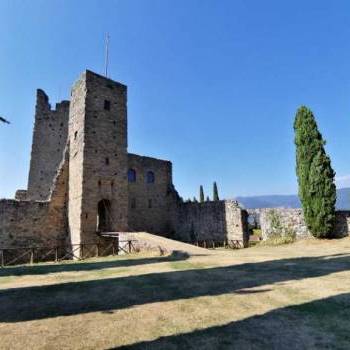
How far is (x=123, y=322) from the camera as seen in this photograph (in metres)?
5.59

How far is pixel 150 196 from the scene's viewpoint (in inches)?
1200

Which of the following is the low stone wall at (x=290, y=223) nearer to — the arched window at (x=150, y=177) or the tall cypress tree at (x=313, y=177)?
the tall cypress tree at (x=313, y=177)

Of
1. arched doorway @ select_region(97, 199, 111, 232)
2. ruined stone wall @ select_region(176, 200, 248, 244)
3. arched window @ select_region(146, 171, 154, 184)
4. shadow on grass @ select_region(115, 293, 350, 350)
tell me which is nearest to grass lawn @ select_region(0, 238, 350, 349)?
shadow on grass @ select_region(115, 293, 350, 350)

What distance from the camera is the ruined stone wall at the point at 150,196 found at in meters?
29.4

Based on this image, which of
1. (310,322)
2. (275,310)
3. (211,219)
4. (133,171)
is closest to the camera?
(310,322)

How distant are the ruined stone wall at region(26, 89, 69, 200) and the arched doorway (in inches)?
353

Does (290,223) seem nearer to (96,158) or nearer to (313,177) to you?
(313,177)

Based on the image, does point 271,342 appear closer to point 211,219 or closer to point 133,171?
point 211,219

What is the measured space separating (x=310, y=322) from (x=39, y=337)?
439 cm

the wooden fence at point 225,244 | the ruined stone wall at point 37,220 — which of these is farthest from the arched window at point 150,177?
the ruined stone wall at point 37,220

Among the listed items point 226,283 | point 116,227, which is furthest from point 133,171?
point 226,283

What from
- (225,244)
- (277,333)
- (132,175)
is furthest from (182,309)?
(132,175)

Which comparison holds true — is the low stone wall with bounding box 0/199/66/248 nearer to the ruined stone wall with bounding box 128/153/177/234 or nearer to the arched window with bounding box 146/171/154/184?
the ruined stone wall with bounding box 128/153/177/234

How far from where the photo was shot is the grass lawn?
4762 millimetres
